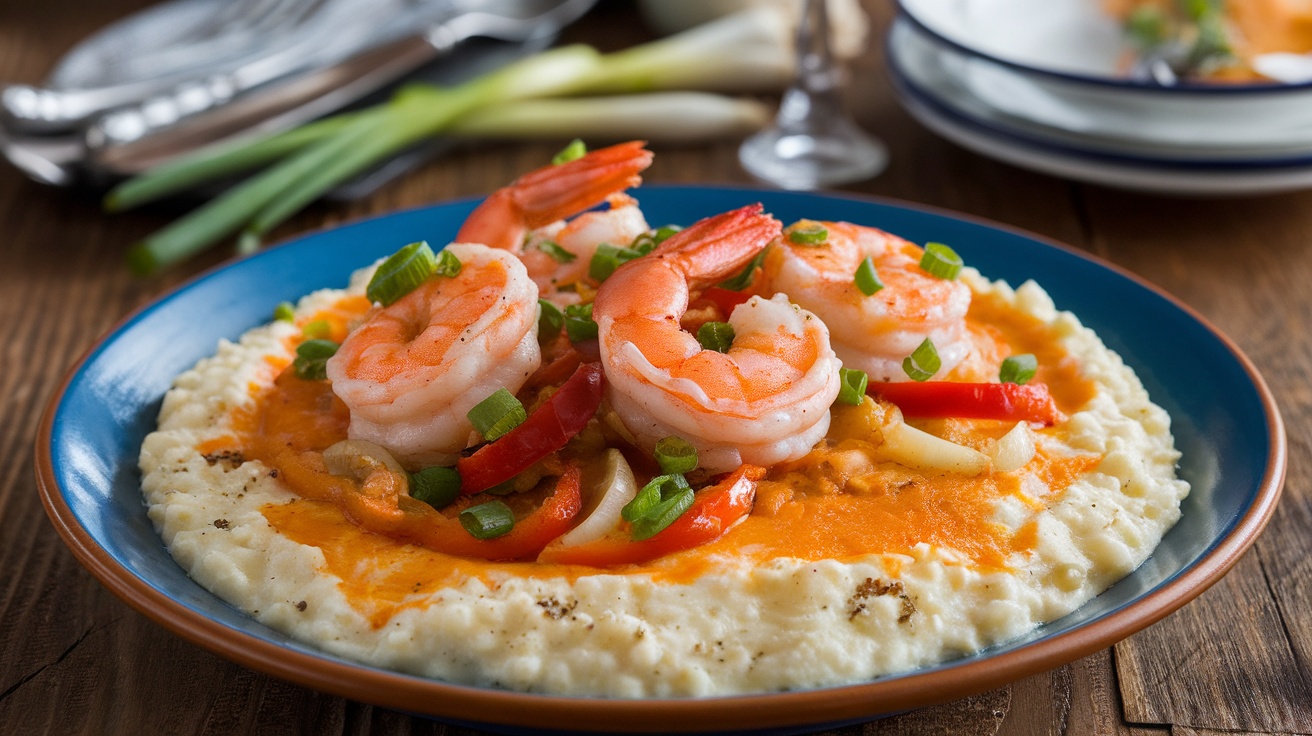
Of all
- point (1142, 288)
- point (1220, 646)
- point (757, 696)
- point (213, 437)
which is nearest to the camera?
point (757, 696)

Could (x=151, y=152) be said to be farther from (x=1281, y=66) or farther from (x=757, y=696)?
(x=1281, y=66)

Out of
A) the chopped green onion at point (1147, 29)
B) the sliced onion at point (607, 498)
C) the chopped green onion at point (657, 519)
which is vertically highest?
the chopped green onion at point (657, 519)

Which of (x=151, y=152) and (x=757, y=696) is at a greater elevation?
(x=757, y=696)

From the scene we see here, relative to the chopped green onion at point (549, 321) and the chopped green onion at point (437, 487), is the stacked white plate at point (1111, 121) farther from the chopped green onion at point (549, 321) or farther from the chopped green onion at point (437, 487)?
the chopped green onion at point (437, 487)

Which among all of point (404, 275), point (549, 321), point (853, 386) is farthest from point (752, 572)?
point (404, 275)

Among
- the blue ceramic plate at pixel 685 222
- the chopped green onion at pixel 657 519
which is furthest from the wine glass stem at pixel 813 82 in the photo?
the chopped green onion at pixel 657 519

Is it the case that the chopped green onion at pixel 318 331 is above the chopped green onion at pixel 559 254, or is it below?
below

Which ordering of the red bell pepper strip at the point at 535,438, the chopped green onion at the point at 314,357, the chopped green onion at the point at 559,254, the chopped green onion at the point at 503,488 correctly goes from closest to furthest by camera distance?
the red bell pepper strip at the point at 535,438 → the chopped green onion at the point at 503,488 → the chopped green onion at the point at 314,357 → the chopped green onion at the point at 559,254

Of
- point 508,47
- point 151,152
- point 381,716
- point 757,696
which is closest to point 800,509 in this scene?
point 757,696
